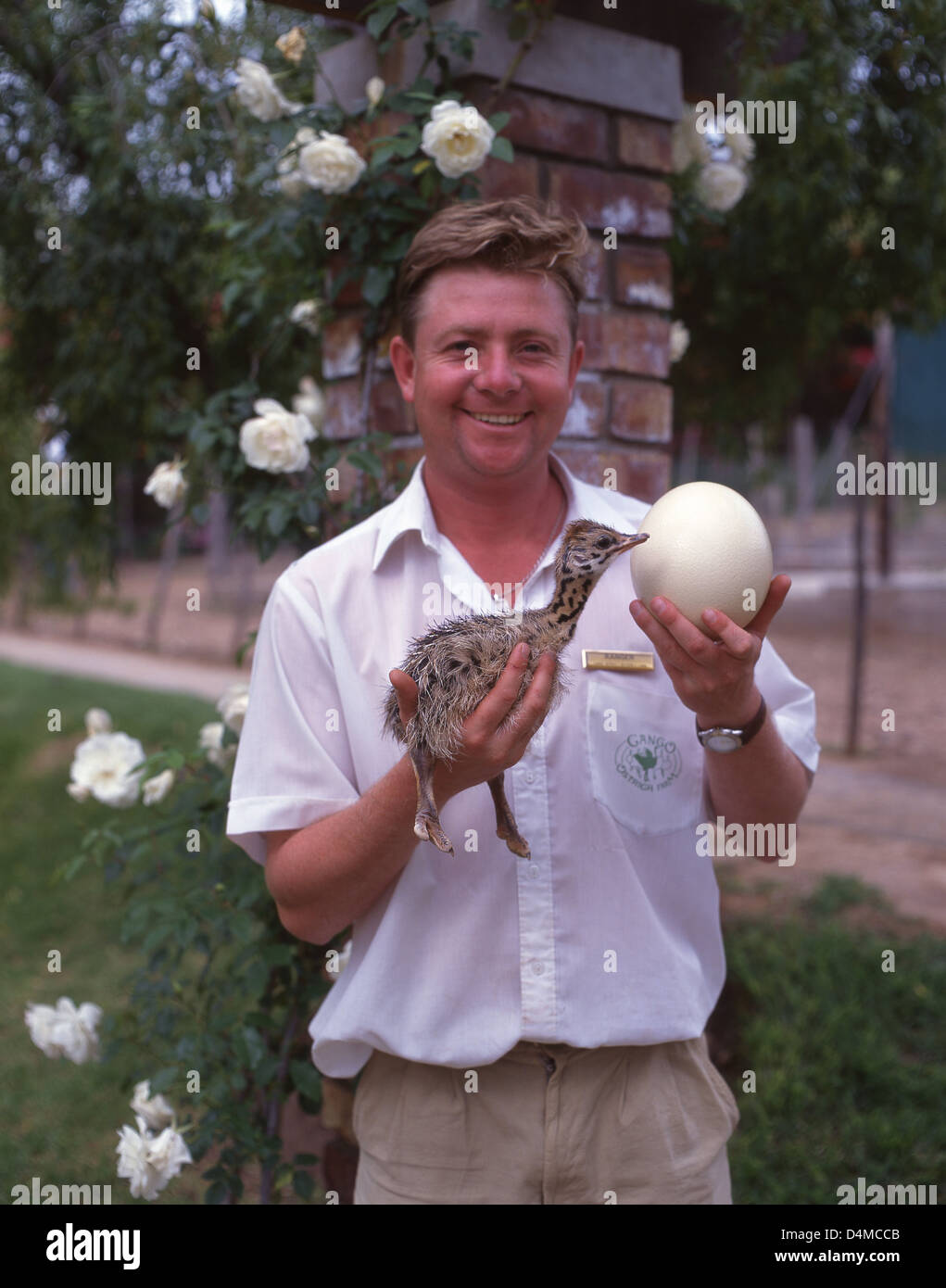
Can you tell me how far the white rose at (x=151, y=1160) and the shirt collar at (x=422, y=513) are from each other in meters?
1.49

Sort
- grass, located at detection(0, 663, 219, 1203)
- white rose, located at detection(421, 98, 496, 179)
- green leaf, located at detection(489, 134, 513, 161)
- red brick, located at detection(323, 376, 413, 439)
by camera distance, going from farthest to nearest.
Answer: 1. grass, located at detection(0, 663, 219, 1203)
2. red brick, located at detection(323, 376, 413, 439)
3. green leaf, located at detection(489, 134, 513, 161)
4. white rose, located at detection(421, 98, 496, 179)

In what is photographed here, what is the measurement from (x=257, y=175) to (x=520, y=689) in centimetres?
A: 243

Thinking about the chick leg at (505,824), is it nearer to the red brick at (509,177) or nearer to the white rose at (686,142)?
the red brick at (509,177)

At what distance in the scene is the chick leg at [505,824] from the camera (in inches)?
68.9

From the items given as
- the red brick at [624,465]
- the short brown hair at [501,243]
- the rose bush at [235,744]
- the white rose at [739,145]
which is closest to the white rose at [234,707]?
the rose bush at [235,744]

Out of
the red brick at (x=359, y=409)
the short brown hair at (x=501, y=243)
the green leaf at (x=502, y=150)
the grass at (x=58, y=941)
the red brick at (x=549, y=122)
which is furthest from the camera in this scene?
the grass at (x=58, y=941)

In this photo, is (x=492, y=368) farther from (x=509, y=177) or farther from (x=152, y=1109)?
(x=152, y=1109)

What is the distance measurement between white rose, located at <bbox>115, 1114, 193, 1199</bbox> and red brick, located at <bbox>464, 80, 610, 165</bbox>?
2.57 m

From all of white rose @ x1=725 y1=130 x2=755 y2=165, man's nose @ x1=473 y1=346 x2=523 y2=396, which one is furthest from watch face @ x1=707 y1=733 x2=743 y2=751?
white rose @ x1=725 y1=130 x2=755 y2=165

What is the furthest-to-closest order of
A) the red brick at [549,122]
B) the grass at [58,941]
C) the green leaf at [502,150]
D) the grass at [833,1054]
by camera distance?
the grass at [58,941], the grass at [833,1054], the red brick at [549,122], the green leaf at [502,150]

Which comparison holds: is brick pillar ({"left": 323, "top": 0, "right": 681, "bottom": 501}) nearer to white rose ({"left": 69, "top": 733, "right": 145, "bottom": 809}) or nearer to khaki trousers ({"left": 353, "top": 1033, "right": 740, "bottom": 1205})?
white rose ({"left": 69, "top": 733, "right": 145, "bottom": 809})

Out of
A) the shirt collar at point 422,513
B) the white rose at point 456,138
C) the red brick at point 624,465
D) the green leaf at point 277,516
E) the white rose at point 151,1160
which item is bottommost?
the white rose at point 151,1160

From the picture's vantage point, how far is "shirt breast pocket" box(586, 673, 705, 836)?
1.94m
